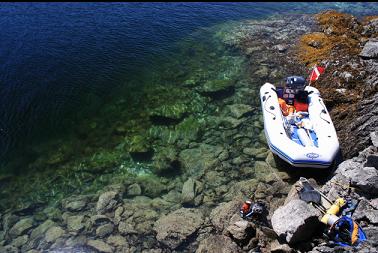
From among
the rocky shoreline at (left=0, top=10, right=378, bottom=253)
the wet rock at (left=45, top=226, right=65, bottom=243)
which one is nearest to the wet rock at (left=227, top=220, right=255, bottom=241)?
the rocky shoreline at (left=0, top=10, right=378, bottom=253)

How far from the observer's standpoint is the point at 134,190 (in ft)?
43.2

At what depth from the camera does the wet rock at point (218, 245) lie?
10.1 m

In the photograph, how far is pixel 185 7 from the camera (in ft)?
93.8

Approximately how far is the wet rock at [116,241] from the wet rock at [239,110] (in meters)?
7.95

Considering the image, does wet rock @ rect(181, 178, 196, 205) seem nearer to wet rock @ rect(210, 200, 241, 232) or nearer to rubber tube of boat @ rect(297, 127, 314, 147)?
wet rock @ rect(210, 200, 241, 232)

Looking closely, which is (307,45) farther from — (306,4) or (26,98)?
(26,98)

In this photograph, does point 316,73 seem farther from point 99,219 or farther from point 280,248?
point 99,219

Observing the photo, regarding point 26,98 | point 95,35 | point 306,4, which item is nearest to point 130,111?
point 26,98

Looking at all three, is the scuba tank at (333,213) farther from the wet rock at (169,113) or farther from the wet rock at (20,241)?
the wet rock at (20,241)

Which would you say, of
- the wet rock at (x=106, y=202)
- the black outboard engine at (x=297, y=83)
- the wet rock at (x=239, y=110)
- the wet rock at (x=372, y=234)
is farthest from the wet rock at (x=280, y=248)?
the black outboard engine at (x=297, y=83)

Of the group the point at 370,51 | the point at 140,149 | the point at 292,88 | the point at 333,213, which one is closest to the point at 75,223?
the point at 140,149

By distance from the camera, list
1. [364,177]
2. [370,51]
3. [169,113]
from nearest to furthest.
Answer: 1. [364,177]
2. [169,113]
3. [370,51]

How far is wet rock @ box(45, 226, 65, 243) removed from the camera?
11586 mm

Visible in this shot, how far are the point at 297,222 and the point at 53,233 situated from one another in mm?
8193
